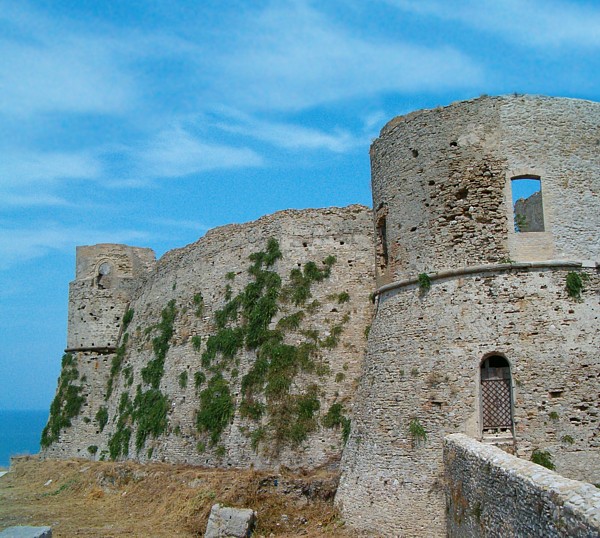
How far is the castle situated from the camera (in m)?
13.5

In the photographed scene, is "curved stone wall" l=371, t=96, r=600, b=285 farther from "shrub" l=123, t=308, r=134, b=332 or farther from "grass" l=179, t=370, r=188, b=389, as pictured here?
"shrub" l=123, t=308, r=134, b=332

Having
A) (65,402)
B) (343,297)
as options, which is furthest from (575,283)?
(65,402)

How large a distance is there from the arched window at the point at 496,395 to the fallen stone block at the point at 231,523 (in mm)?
5996

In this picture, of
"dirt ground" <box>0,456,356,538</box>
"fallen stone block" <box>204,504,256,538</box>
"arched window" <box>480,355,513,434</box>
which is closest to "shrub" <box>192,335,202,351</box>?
"dirt ground" <box>0,456,356,538</box>

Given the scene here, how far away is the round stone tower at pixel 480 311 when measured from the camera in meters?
13.2

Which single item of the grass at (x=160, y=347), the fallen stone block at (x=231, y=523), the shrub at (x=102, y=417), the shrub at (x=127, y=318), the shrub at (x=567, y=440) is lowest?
the fallen stone block at (x=231, y=523)

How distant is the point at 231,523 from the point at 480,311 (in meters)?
7.50

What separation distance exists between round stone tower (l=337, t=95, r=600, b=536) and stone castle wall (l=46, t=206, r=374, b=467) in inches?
137

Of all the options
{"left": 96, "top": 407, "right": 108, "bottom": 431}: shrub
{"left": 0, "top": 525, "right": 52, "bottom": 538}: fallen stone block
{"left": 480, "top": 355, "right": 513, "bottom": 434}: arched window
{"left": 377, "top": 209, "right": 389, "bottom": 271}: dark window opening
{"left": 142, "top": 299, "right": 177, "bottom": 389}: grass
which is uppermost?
{"left": 377, "top": 209, "right": 389, "bottom": 271}: dark window opening

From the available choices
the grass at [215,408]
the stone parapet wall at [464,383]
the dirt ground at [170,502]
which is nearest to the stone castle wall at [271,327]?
the grass at [215,408]

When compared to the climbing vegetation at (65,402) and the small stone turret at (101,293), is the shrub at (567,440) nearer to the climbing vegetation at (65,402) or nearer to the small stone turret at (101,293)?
the small stone turret at (101,293)

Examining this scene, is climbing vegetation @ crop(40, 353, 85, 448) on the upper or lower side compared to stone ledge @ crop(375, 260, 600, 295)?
lower

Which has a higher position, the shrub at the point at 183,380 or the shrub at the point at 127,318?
the shrub at the point at 127,318

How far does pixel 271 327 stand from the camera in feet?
68.7
